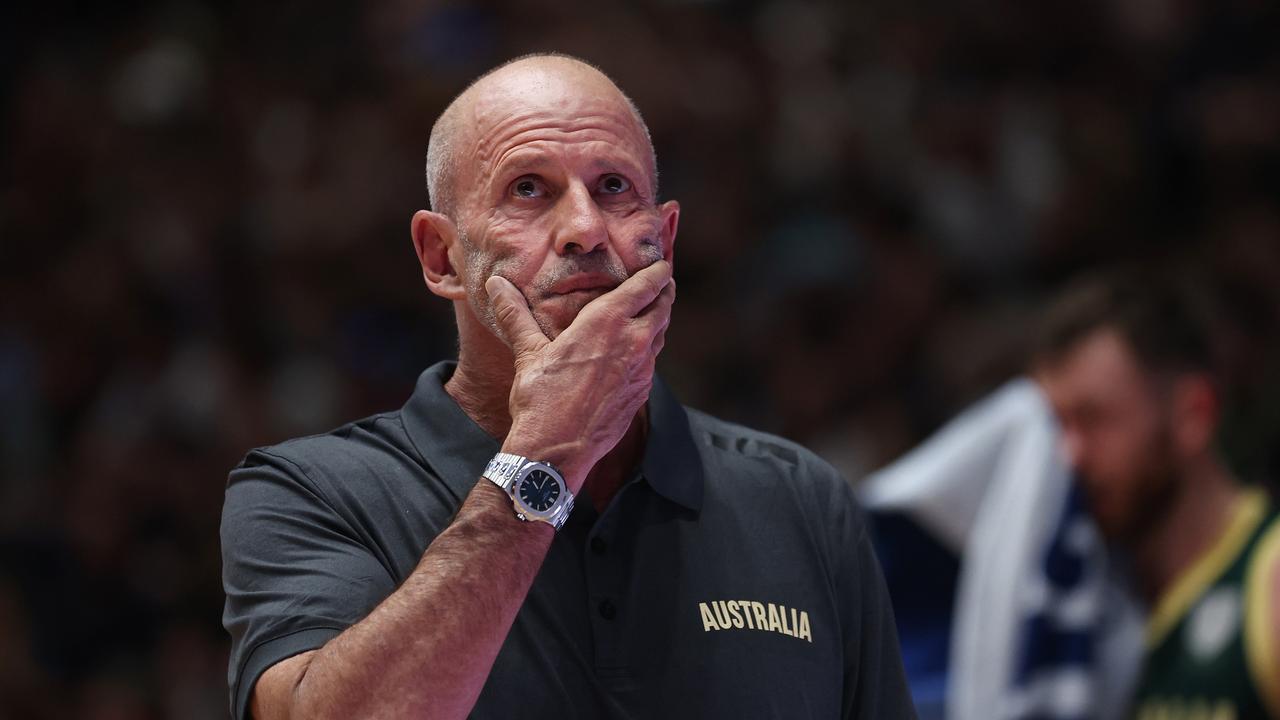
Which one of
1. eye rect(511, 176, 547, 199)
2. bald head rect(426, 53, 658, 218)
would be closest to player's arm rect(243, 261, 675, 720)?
eye rect(511, 176, 547, 199)

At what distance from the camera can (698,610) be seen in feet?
7.25

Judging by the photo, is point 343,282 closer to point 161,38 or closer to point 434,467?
point 161,38

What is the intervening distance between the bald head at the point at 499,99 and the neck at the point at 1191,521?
2907mm

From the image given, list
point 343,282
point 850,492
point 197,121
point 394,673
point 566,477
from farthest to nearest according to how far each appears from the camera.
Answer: point 197,121 → point 343,282 → point 850,492 → point 566,477 → point 394,673

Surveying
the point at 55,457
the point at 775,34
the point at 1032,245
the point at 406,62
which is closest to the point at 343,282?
the point at 406,62

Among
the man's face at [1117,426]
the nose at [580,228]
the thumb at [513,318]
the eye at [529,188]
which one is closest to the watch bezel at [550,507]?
the thumb at [513,318]

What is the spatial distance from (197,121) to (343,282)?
5.29 feet

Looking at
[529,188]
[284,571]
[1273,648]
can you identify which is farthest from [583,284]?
[1273,648]

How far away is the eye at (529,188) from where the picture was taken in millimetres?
2254

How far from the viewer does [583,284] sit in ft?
7.13

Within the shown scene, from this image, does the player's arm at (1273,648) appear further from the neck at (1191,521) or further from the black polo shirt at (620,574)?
the black polo shirt at (620,574)

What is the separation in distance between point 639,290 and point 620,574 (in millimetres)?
394

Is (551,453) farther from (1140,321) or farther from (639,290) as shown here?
(1140,321)

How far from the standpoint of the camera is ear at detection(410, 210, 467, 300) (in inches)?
92.3
